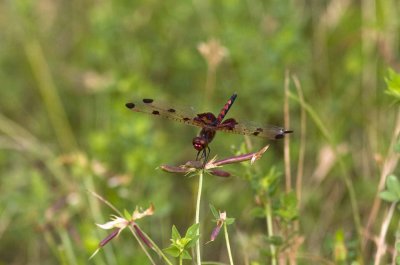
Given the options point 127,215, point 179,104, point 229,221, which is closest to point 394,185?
point 229,221

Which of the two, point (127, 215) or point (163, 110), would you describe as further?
point (163, 110)

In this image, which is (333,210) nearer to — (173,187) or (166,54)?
(173,187)

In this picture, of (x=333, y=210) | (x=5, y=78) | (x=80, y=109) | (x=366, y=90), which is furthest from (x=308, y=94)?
(x=5, y=78)

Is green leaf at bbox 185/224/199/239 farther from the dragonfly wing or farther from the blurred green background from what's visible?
the blurred green background

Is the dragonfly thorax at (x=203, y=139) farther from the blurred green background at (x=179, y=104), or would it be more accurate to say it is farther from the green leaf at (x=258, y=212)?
the blurred green background at (x=179, y=104)

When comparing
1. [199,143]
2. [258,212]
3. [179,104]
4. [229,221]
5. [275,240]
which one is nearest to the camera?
[229,221]

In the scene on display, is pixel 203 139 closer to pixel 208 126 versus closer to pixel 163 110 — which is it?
pixel 208 126
